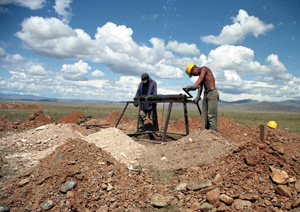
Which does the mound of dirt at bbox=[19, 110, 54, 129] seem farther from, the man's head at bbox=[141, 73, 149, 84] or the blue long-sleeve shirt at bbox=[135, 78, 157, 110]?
the man's head at bbox=[141, 73, 149, 84]

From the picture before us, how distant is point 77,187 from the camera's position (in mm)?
3621

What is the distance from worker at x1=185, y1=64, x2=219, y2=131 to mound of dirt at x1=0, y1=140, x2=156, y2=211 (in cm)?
299

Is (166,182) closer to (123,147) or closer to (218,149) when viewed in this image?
(218,149)

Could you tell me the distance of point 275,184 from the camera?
3.56 meters

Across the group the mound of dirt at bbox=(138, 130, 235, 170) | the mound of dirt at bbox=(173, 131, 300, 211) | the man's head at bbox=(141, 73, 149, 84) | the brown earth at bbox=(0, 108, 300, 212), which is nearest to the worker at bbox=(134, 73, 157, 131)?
the man's head at bbox=(141, 73, 149, 84)

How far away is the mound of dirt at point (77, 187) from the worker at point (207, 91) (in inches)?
118

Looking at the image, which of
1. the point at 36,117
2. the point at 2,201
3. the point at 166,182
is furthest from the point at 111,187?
the point at 36,117

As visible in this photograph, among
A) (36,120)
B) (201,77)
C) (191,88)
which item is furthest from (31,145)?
(36,120)

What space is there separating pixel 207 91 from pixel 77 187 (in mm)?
4367

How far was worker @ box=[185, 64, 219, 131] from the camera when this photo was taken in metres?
6.34

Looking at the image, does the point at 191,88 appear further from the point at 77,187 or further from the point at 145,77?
the point at 77,187

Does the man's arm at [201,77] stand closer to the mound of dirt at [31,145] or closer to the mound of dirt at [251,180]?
the mound of dirt at [251,180]

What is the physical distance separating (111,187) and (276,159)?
2.91m

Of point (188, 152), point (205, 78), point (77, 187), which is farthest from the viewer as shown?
point (205, 78)
